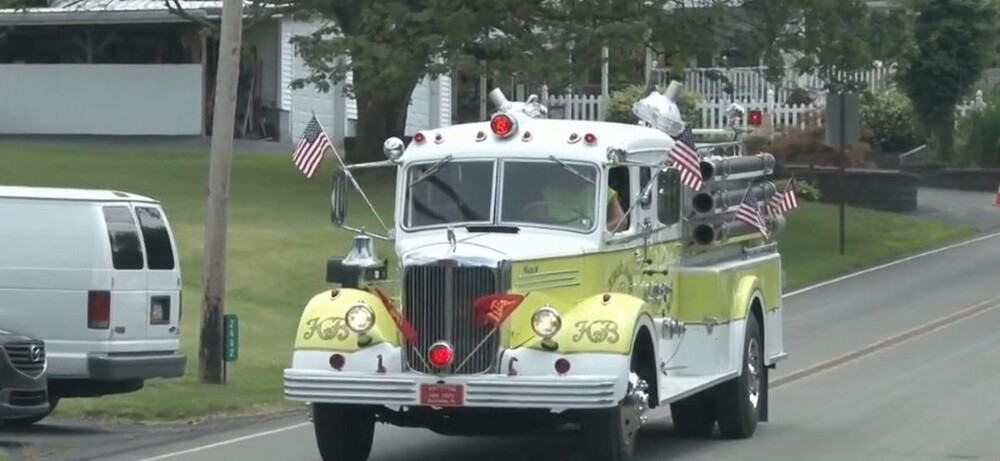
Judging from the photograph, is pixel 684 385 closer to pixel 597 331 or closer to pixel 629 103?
pixel 597 331

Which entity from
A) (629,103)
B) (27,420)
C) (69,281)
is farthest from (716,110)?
(69,281)

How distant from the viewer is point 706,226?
15.2 m

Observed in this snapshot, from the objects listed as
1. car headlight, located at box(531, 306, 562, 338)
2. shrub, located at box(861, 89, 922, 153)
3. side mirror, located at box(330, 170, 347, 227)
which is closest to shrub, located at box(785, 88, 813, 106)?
shrub, located at box(861, 89, 922, 153)

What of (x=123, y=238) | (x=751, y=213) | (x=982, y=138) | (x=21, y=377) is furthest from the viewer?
(x=982, y=138)

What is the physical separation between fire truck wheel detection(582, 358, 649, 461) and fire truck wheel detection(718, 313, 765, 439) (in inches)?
105

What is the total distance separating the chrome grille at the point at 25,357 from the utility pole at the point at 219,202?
→ 3856 millimetres

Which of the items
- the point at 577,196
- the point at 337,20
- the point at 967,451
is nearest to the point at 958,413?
the point at 967,451

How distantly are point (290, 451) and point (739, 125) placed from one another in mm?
5888

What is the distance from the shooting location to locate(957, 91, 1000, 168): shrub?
45.5 m

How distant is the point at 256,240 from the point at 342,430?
52.6 feet

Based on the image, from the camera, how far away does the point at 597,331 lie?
482 inches

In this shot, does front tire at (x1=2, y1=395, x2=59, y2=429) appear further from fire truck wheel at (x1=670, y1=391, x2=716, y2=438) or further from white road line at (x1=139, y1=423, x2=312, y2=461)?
fire truck wheel at (x1=670, y1=391, x2=716, y2=438)

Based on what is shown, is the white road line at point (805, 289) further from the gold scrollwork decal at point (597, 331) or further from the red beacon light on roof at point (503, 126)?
the gold scrollwork decal at point (597, 331)

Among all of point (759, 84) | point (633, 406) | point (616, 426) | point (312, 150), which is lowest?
point (616, 426)
